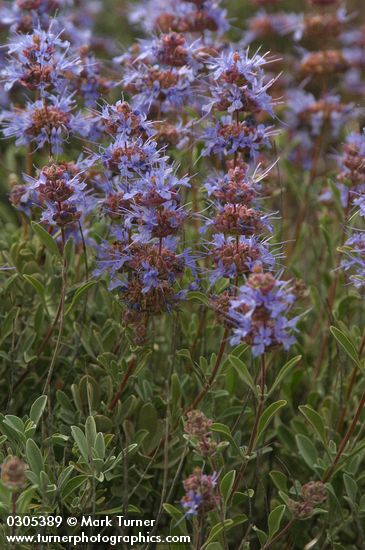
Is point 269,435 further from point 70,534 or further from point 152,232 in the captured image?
point 152,232

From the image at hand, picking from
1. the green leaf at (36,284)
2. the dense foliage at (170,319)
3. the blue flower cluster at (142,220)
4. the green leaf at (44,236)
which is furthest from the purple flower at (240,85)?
the green leaf at (36,284)

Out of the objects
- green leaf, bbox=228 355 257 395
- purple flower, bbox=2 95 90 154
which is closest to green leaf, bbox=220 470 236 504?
green leaf, bbox=228 355 257 395

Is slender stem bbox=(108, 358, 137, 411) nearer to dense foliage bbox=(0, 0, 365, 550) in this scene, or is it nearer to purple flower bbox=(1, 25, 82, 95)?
dense foliage bbox=(0, 0, 365, 550)

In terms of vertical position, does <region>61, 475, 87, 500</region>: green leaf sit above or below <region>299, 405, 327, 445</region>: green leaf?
below

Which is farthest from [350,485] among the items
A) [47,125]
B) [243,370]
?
[47,125]

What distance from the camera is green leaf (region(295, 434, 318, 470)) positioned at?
8.66ft

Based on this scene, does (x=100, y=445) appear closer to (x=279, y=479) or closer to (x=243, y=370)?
(x=243, y=370)

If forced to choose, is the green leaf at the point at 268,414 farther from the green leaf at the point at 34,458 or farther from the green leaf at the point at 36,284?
the green leaf at the point at 36,284

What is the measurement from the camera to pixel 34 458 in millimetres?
2219

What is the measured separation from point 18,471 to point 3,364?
1.12 metres

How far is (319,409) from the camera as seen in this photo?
3102 millimetres

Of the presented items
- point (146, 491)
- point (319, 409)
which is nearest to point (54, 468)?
point (146, 491)

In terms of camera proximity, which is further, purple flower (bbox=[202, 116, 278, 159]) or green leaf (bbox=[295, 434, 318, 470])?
green leaf (bbox=[295, 434, 318, 470])

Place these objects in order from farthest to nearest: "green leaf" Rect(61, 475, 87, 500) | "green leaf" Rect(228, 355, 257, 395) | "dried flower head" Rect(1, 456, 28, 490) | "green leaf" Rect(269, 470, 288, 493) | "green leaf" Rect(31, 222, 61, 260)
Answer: "green leaf" Rect(269, 470, 288, 493) < "green leaf" Rect(31, 222, 61, 260) < "green leaf" Rect(61, 475, 87, 500) < "green leaf" Rect(228, 355, 257, 395) < "dried flower head" Rect(1, 456, 28, 490)
